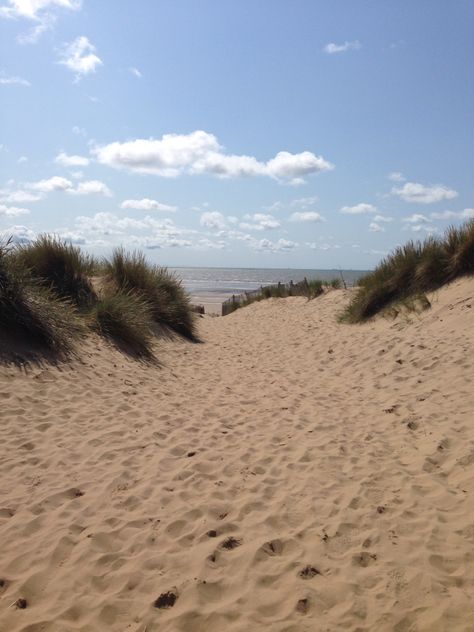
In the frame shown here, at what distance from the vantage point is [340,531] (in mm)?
3098

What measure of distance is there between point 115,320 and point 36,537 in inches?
223

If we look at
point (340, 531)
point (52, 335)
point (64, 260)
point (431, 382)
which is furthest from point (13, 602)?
point (64, 260)

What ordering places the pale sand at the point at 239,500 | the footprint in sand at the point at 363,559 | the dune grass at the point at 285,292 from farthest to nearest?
the dune grass at the point at 285,292, the footprint in sand at the point at 363,559, the pale sand at the point at 239,500

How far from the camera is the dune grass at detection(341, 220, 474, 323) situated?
32.7 feet

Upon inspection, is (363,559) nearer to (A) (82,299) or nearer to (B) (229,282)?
(A) (82,299)

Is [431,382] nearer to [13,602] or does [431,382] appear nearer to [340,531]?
[340,531]

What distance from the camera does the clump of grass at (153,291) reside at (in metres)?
11.1

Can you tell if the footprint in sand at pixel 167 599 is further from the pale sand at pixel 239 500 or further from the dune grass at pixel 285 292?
the dune grass at pixel 285 292

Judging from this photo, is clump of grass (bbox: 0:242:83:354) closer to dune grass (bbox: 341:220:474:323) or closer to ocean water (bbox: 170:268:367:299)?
dune grass (bbox: 341:220:474:323)

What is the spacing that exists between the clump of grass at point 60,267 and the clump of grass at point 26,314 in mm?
2555

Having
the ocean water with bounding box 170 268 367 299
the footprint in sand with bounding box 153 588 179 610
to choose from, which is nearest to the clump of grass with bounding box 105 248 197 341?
the footprint in sand with bounding box 153 588 179 610

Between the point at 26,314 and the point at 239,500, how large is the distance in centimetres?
449

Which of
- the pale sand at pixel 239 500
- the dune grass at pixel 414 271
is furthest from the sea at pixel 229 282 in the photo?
the pale sand at pixel 239 500

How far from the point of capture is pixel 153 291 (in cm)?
1138
